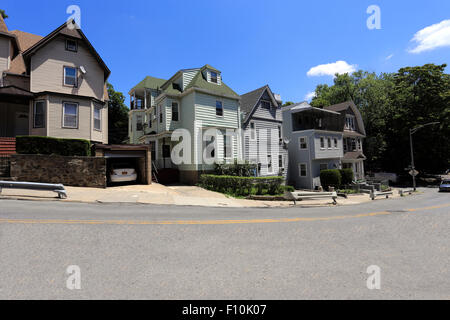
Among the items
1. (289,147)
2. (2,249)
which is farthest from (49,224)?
(289,147)

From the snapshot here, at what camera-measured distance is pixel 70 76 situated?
57.5ft

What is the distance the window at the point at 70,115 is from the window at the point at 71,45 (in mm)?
4819

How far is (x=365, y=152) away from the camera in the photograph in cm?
4241

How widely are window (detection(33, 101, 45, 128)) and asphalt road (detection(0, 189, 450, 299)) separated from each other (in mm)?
11321

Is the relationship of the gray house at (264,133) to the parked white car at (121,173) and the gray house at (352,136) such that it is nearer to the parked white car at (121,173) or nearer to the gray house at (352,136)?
→ the gray house at (352,136)

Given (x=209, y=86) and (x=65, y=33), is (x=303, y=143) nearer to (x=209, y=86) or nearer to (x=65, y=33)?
(x=209, y=86)

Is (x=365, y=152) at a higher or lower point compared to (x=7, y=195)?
higher

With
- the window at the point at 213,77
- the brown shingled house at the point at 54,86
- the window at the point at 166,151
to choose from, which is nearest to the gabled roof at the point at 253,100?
the window at the point at 213,77

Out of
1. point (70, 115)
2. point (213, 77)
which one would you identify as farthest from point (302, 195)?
point (70, 115)

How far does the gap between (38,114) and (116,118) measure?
32706mm

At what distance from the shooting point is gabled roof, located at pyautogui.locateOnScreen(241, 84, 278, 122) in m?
25.2

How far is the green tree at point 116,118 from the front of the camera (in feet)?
151
